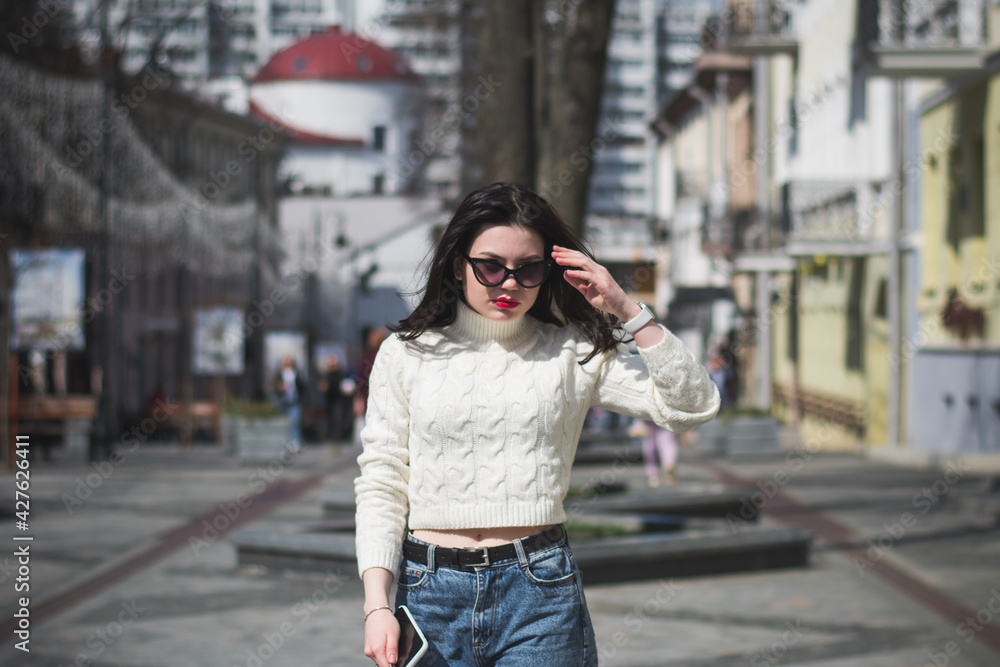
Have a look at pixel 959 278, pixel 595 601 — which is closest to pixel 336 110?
pixel 959 278

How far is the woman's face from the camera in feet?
11.3

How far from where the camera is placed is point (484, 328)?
354 centimetres

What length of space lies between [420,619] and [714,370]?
700 inches

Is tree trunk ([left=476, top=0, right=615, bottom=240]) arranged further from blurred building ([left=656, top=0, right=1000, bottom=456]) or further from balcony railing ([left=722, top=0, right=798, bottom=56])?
balcony railing ([left=722, top=0, right=798, bottom=56])

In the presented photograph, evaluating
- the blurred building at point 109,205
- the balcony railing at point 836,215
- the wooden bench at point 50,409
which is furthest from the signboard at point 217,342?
the balcony railing at point 836,215

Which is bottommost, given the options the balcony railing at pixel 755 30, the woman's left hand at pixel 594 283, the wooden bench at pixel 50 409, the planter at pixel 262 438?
the planter at pixel 262 438

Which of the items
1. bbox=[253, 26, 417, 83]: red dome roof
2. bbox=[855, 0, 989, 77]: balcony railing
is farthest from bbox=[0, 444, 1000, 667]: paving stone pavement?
bbox=[253, 26, 417, 83]: red dome roof

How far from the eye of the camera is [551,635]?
3389 millimetres

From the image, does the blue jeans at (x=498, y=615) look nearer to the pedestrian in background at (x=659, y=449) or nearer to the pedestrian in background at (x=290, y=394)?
the pedestrian in background at (x=659, y=449)

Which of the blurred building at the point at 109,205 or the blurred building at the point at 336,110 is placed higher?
the blurred building at the point at 336,110

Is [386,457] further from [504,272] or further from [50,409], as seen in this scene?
[50,409]

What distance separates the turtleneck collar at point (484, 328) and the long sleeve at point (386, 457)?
16cm

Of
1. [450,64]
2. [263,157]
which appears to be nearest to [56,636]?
[450,64]

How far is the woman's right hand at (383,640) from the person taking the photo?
3275 mm
